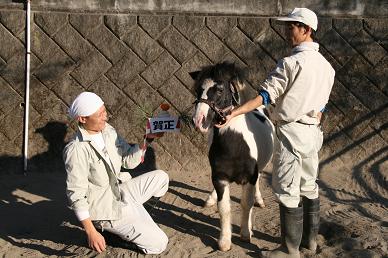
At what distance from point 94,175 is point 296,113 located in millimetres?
1674

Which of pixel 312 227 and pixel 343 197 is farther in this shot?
pixel 343 197

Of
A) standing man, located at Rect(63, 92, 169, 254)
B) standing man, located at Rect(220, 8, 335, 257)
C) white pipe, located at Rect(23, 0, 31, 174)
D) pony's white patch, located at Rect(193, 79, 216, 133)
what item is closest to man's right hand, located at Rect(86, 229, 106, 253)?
standing man, located at Rect(63, 92, 169, 254)

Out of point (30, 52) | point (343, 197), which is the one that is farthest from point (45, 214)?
point (343, 197)

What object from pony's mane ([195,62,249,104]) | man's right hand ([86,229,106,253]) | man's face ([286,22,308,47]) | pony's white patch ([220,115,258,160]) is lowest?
man's right hand ([86,229,106,253])

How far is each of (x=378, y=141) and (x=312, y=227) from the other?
2458 millimetres

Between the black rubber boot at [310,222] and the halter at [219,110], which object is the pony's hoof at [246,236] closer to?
the black rubber boot at [310,222]

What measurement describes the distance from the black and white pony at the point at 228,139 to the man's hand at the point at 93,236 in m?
0.99

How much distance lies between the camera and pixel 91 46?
580 centimetres

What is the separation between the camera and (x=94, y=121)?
3.83 metres

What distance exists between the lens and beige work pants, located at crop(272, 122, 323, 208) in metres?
3.66

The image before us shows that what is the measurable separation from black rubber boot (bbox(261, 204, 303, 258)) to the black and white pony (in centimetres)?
44

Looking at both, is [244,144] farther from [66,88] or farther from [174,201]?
[66,88]

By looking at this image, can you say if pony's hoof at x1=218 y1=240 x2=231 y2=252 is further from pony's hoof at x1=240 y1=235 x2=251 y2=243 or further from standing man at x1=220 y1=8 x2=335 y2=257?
standing man at x1=220 y1=8 x2=335 y2=257

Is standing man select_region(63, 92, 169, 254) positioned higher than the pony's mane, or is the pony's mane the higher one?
the pony's mane
